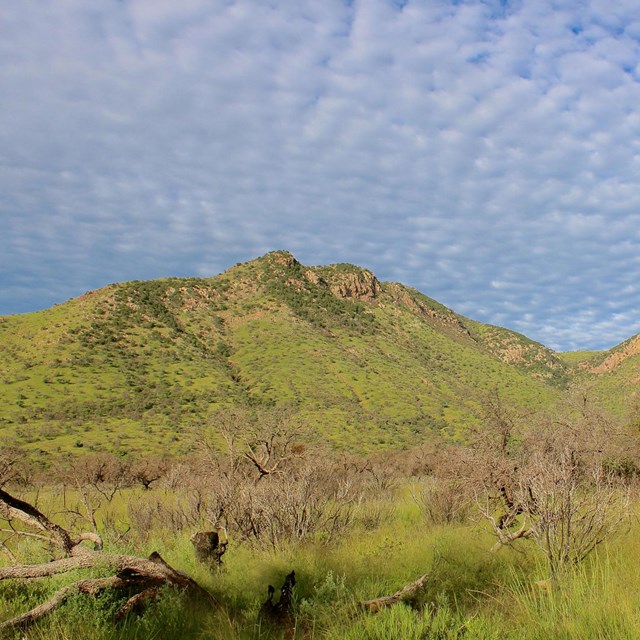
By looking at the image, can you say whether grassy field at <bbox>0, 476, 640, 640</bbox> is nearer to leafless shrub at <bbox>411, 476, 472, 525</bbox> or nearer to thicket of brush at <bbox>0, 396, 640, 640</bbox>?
thicket of brush at <bbox>0, 396, 640, 640</bbox>

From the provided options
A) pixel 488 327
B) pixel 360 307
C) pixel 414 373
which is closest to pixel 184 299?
pixel 360 307

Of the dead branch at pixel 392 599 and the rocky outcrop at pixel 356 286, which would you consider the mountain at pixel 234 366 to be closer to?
the rocky outcrop at pixel 356 286

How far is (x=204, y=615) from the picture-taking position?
499 cm

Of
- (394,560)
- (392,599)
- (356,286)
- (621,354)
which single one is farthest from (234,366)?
(621,354)

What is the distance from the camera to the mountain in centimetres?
4309

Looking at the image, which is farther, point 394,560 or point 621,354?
point 621,354

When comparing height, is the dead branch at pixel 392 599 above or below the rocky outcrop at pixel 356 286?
below

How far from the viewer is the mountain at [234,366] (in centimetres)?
4309

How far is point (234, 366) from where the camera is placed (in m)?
62.2

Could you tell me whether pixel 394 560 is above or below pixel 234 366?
below

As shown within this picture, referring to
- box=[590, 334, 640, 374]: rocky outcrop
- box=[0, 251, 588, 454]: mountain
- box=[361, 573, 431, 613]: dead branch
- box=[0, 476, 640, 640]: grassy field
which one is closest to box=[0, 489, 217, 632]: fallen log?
box=[0, 476, 640, 640]: grassy field

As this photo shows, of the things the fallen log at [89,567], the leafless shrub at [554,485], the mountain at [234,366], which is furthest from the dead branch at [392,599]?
the mountain at [234,366]

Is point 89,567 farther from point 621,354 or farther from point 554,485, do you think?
point 621,354

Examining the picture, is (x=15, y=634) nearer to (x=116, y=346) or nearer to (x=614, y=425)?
(x=614, y=425)
